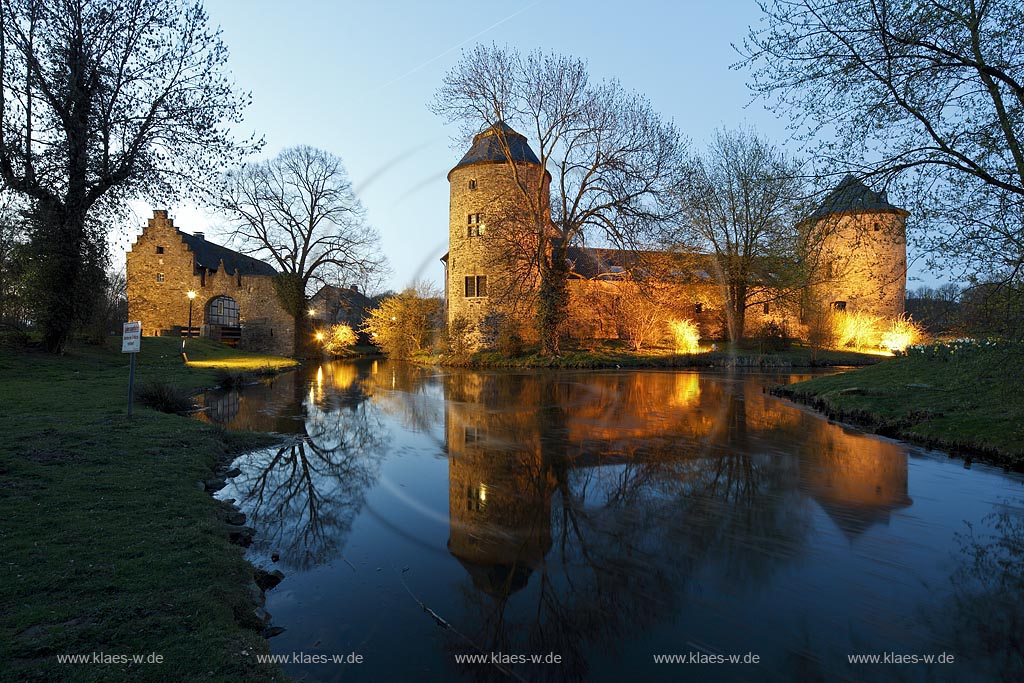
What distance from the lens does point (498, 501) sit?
18.8 feet

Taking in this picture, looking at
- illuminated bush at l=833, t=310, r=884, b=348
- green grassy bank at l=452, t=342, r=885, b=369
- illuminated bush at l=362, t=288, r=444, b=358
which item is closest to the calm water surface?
green grassy bank at l=452, t=342, r=885, b=369

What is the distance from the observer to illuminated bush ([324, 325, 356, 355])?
3995 cm

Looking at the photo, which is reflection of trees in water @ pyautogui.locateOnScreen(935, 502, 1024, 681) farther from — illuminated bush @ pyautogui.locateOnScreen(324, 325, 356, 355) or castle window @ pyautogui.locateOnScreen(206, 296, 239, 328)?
castle window @ pyautogui.locateOnScreen(206, 296, 239, 328)

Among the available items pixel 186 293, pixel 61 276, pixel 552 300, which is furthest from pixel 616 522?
pixel 186 293

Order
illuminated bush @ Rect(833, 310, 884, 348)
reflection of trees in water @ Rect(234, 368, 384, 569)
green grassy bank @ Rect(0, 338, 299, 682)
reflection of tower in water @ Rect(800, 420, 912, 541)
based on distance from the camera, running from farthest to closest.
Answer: illuminated bush @ Rect(833, 310, 884, 348) < reflection of tower in water @ Rect(800, 420, 912, 541) < reflection of trees in water @ Rect(234, 368, 384, 569) < green grassy bank @ Rect(0, 338, 299, 682)

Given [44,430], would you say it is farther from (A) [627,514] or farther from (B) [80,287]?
(B) [80,287]

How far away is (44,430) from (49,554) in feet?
16.4

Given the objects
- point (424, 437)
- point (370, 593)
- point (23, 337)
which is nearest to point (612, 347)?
point (424, 437)

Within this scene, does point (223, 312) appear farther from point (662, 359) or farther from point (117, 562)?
point (117, 562)

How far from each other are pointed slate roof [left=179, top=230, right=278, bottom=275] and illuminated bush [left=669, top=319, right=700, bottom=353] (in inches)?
1155

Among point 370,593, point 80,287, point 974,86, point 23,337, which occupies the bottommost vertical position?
point 370,593

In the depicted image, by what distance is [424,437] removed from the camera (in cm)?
953

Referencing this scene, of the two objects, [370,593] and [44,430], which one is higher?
[44,430]

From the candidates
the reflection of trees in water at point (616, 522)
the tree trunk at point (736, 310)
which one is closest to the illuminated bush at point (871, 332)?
the tree trunk at point (736, 310)
